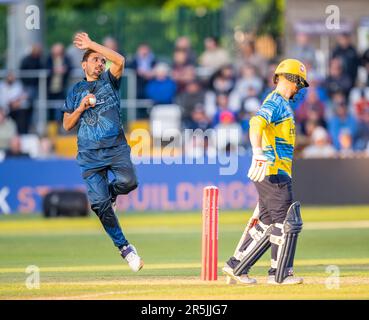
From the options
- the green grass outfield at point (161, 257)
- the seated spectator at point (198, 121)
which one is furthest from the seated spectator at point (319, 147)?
the seated spectator at point (198, 121)

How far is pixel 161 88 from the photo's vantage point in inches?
1041

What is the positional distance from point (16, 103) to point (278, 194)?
50.2ft

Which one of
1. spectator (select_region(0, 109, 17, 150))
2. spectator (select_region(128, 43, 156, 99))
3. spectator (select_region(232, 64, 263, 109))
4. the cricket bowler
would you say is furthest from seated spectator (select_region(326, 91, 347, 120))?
the cricket bowler

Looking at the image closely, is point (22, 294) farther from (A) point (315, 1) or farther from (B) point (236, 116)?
(A) point (315, 1)

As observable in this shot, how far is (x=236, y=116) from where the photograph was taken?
1013 inches

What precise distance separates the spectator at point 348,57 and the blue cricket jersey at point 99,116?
14.5 m

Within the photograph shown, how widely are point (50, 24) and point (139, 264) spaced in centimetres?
1689

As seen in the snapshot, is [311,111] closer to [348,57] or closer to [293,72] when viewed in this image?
[348,57]

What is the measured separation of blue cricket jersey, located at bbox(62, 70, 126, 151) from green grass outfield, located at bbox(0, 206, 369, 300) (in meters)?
1.46

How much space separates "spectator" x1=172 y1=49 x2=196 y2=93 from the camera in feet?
88.2

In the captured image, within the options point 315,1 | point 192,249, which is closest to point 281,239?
point 192,249

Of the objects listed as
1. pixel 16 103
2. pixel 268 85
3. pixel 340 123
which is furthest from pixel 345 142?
pixel 16 103

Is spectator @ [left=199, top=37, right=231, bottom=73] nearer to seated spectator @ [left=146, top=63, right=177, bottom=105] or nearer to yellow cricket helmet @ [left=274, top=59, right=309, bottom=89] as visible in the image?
seated spectator @ [left=146, top=63, right=177, bottom=105]

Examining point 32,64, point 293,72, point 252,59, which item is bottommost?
point 293,72
